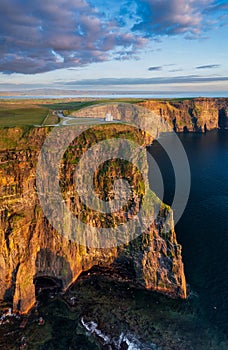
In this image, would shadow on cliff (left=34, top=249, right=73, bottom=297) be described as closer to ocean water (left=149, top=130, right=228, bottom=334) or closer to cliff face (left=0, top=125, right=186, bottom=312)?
cliff face (left=0, top=125, right=186, bottom=312)

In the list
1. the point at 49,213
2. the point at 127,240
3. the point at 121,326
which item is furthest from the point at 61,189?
the point at 121,326

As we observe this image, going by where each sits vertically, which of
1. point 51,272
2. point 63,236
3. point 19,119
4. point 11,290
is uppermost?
point 19,119

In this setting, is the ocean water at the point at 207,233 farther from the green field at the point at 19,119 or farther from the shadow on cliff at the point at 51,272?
the green field at the point at 19,119

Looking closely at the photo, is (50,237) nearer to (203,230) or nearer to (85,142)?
(85,142)

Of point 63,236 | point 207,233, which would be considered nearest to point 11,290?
point 63,236

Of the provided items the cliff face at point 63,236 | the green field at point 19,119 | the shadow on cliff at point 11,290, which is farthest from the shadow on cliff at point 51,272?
the green field at point 19,119

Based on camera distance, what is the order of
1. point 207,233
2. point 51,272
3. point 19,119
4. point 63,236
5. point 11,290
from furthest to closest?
point 207,233
point 19,119
point 63,236
point 51,272
point 11,290

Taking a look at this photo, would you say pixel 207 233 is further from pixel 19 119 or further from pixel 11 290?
pixel 19 119

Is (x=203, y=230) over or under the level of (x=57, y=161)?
under
